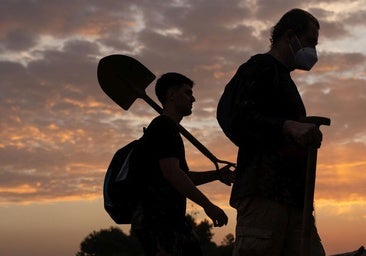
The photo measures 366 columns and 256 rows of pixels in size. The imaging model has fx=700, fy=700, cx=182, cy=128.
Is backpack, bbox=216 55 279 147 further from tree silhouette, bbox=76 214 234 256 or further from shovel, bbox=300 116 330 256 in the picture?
tree silhouette, bbox=76 214 234 256

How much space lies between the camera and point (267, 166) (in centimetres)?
400

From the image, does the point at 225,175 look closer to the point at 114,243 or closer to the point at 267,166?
the point at 267,166

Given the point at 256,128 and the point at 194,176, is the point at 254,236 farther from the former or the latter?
the point at 194,176

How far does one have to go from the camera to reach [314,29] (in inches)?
172

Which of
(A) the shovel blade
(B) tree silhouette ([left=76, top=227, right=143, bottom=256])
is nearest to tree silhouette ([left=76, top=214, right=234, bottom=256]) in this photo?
(B) tree silhouette ([left=76, top=227, right=143, bottom=256])

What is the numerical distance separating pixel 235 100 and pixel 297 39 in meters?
0.59

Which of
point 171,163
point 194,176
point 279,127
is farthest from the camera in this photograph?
point 194,176

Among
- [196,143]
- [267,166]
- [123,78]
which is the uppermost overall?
[123,78]

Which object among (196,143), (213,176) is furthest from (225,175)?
(196,143)

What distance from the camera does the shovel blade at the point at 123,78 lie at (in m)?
6.50

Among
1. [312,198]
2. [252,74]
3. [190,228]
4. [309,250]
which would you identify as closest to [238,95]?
[252,74]

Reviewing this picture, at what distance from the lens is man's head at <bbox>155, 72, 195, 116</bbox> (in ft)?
17.4

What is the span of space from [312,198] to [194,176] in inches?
75.0

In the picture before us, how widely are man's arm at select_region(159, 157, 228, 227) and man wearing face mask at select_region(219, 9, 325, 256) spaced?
573 mm
